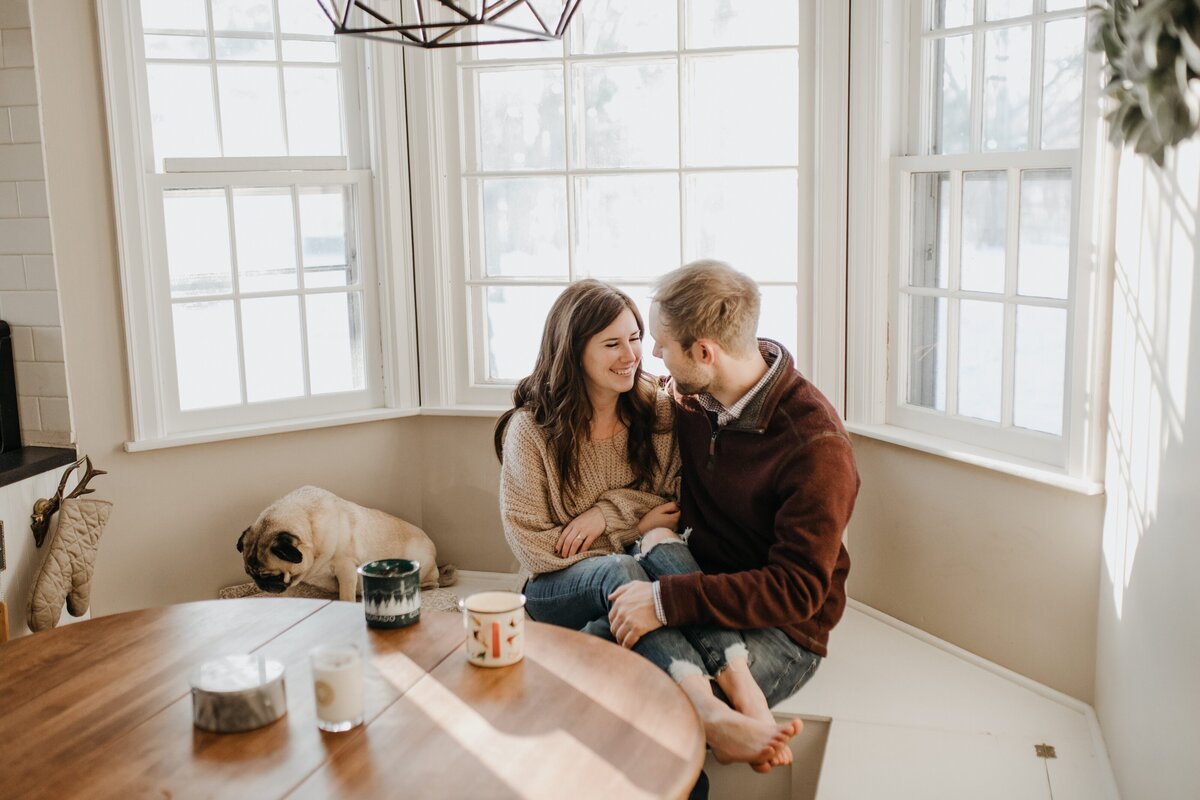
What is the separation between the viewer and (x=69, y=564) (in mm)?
3133

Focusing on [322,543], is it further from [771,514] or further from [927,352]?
[927,352]

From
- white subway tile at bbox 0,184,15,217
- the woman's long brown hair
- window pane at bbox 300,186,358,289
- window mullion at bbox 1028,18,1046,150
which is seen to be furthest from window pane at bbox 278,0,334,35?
window mullion at bbox 1028,18,1046,150

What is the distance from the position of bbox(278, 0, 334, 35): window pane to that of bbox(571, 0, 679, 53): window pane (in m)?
0.81

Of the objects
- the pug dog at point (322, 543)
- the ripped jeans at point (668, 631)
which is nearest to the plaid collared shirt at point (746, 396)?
the ripped jeans at point (668, 631)

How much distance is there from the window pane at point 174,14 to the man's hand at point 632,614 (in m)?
2.26

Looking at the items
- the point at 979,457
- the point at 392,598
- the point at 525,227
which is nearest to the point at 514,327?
the point at 525,227

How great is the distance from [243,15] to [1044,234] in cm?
245

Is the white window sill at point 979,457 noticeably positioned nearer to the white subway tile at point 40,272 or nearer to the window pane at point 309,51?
the window pane at point 309,51

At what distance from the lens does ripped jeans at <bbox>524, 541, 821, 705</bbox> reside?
2379mm

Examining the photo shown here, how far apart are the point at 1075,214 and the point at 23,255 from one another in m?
2.88

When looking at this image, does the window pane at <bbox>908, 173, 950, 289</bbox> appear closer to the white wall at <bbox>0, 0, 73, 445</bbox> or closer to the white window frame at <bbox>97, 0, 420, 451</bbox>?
the white window frame at <bbox>97, 0, 420, 451</bbox>

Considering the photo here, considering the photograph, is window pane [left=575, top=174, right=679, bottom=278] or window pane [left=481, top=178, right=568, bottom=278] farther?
window pane [left=481, top=178, right=568, bottom=278]

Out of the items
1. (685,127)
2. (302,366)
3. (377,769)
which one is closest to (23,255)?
(302,366)

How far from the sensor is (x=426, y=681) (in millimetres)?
1873
